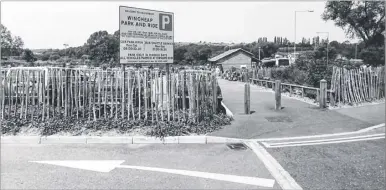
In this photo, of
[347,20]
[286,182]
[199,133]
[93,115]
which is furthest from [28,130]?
[347,20]

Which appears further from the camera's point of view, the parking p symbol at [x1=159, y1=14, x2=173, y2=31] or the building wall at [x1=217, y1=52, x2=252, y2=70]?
the building wall at [x1=217, y1=52, x2=252, y2=70]

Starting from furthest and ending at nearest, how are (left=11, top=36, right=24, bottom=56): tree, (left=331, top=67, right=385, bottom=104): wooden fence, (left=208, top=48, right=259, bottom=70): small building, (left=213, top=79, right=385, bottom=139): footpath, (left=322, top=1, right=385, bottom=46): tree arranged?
(left=11, top=36, right=24, bottom=56): tree < (left=208, top=48, right=259, bottom=70): small building < (left=322, top=1, right=385, bottom=46): tree < (left=331, top=67, right=385, bottom=104): wooden fence < (left=213, top=79, right=385, bottom=139): footpath

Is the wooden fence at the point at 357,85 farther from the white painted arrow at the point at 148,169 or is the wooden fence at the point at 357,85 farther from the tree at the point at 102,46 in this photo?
the tree at the point at 102,46

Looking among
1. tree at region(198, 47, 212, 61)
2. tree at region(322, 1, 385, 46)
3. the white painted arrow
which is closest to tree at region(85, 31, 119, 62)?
tree at region(198, 47, 212, 61)

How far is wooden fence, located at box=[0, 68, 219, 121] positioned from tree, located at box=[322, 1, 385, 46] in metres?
41.8

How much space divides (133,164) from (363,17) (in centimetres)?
4642

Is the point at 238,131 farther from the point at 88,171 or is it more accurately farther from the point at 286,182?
the point at 88,171

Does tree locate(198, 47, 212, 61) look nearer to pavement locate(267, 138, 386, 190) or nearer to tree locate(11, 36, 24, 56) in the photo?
tree locate(11, 36, 24, 56)

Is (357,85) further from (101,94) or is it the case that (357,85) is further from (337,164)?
(101,94)

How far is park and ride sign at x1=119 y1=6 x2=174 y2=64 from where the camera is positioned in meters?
8.87

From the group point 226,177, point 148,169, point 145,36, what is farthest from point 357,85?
point 148,169

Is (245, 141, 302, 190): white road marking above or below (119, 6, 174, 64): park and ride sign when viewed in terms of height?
below

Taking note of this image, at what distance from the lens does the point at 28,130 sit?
8070 mm

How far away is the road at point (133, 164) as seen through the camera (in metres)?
4.88
